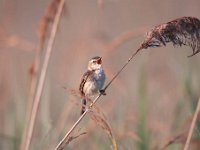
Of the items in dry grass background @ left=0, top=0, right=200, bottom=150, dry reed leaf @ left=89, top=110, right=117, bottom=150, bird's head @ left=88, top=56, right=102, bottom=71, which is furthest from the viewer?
dry grass background @ left=0, top=0, right=200, bottom=150

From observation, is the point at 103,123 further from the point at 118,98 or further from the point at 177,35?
the point at 118,98

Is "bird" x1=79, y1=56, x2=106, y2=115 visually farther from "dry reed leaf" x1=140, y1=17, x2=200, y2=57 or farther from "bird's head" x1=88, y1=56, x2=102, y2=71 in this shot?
"dry reed leaf" x1=140, y1=17, x2=200, y2=57

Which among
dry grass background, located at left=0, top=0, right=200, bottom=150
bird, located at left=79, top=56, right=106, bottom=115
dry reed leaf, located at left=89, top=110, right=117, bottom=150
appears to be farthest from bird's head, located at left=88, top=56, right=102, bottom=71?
dry reed leaf, located at left=89, top=110, right=117, bottom=150

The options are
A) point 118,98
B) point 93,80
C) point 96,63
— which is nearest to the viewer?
Result: point 96,63

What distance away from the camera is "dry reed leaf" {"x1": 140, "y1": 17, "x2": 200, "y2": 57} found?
7.91 feet

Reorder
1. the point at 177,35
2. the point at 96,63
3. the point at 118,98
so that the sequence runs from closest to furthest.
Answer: the point at 177,35 < the point at 96,63 < the point at 118,98

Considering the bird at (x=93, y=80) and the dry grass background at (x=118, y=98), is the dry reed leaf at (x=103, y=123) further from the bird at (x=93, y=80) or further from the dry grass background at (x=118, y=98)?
the bird at (x=93, y=80)

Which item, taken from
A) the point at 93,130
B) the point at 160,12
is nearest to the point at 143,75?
the point at 93,130

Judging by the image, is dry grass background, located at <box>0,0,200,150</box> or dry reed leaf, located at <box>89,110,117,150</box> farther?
dry grass background, located at <box>0,0,200,150</box>

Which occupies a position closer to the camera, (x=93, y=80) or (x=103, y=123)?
(x=103, y=123)

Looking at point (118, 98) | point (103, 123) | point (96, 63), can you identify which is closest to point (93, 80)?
point (96, 63)

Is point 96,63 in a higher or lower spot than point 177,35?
lower

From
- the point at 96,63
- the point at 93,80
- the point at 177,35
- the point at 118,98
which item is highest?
the point at 177,35

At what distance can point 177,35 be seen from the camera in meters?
2.41
